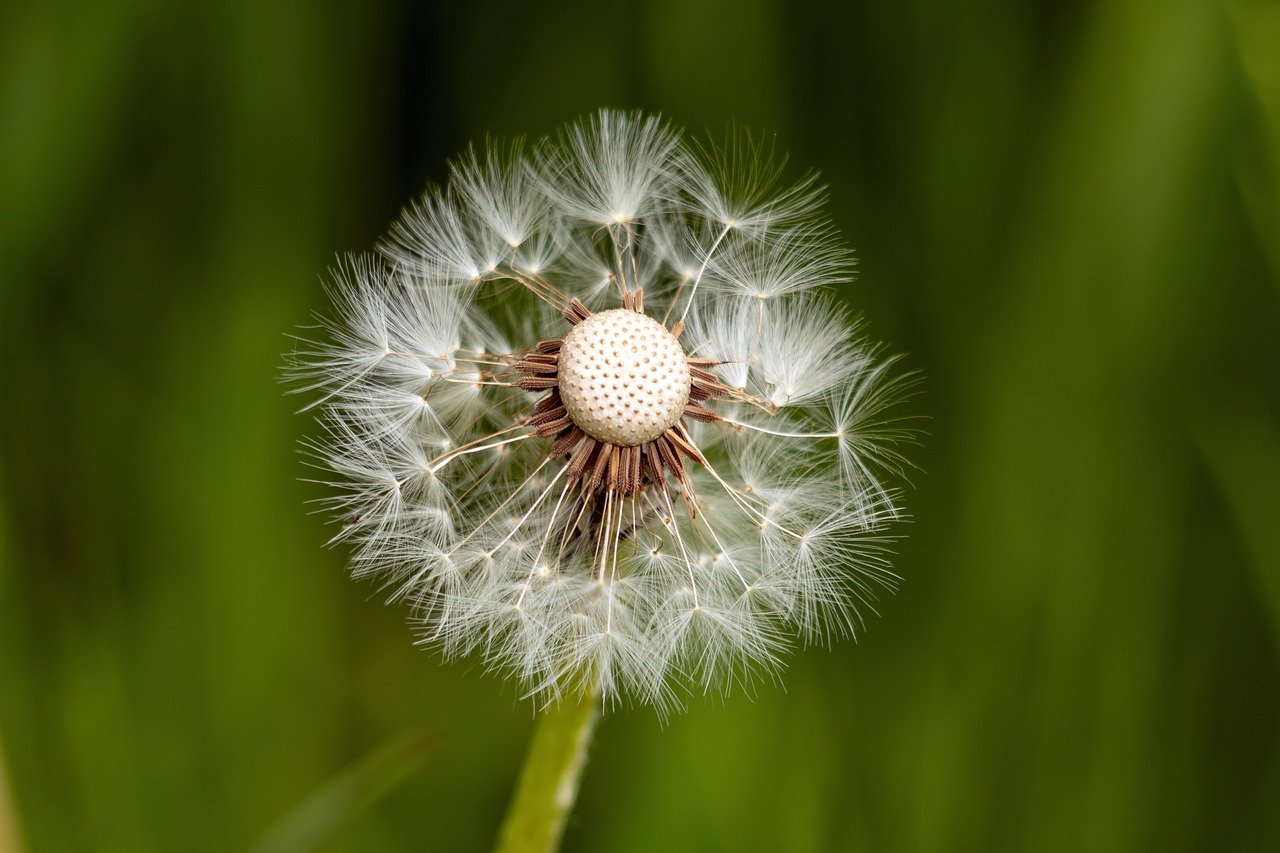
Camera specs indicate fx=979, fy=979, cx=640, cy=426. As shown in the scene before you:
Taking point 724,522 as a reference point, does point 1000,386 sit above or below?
above

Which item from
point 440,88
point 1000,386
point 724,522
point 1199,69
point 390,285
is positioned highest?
point 1199,69

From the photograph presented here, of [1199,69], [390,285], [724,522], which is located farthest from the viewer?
[1199,69]

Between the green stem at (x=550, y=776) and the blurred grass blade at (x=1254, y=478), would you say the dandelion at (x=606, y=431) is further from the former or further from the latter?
the blurred grass blade at (x=1254, y=478)

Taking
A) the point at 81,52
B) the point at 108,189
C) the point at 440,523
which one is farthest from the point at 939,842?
the point at 81,52

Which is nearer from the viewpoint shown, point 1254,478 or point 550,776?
point 550,776

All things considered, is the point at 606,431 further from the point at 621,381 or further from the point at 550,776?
the point at 550,776

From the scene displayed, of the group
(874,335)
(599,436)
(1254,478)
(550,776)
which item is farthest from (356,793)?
(1254,478)

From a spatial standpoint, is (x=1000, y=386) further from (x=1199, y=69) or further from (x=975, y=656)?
(x=1199, y=69)
